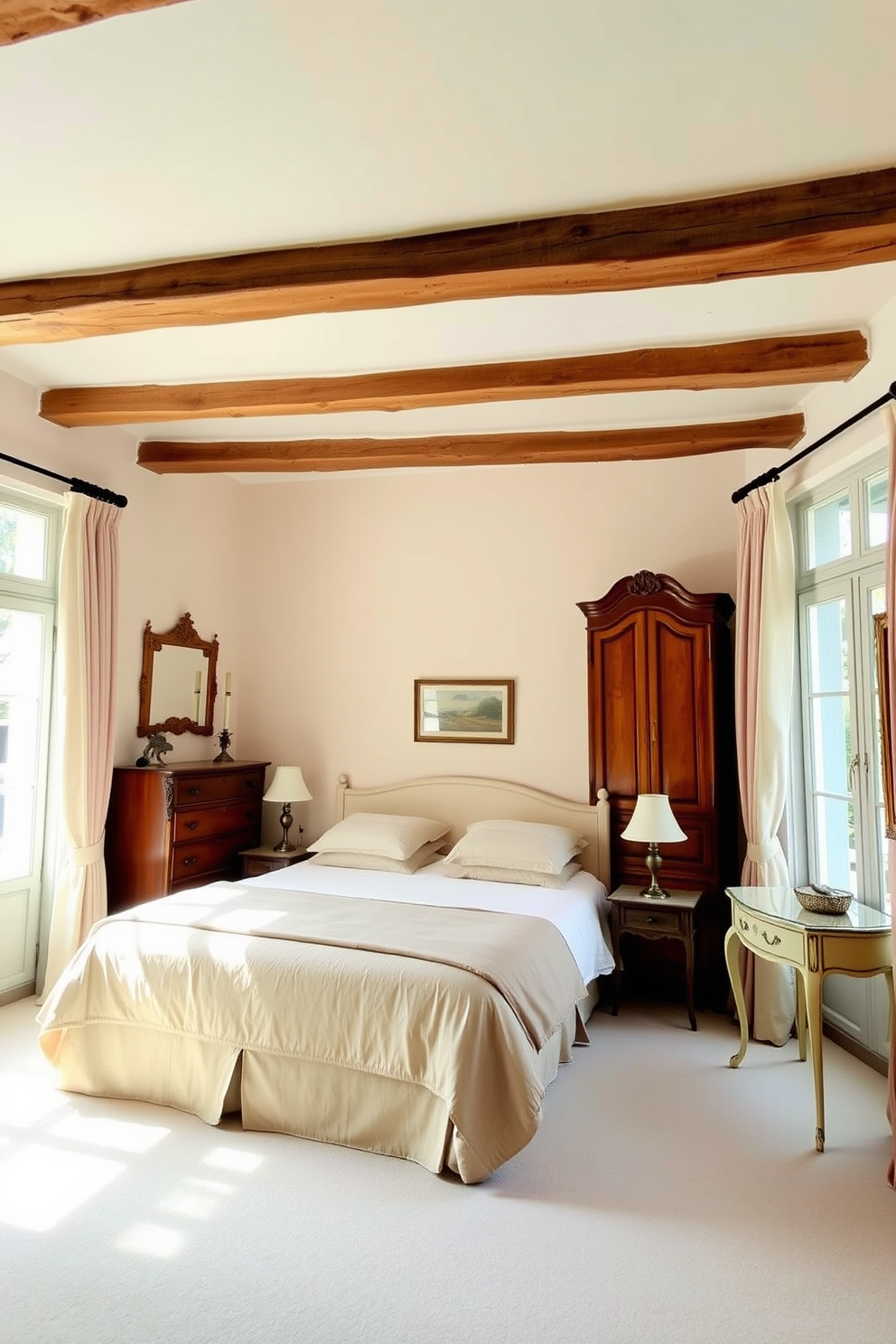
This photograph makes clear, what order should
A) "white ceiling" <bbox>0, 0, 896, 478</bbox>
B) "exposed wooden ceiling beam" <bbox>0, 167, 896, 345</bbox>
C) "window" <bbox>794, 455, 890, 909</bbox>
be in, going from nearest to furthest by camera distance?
"white ceiling" <bbox>0, 0, 896, 478</bbox> < "exposed wooden ceiling beam" <bbox>0, 167, 896, 345</bbox> < "window" <bbox>794, 455, 890, 909</bbox>

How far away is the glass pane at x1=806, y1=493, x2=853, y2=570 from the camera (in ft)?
11.8

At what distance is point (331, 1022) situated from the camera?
8.64ft

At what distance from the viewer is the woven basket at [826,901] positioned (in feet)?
9.57

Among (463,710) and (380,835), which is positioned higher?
(463,710)

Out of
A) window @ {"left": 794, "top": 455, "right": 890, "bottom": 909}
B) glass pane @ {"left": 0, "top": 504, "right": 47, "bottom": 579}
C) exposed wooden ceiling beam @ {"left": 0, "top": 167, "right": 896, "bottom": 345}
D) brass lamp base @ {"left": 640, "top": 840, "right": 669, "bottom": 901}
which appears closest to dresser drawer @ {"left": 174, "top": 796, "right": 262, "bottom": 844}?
glass pane @ {"left": 0, "top": 504, "right": 47, "bottom": 579}

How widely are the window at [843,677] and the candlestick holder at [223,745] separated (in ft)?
11.0

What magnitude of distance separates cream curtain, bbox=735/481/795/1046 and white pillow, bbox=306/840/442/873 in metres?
1.70

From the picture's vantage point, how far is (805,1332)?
185 centimetres

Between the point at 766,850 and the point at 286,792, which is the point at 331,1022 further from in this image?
the point at 286,792

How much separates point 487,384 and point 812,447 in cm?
146

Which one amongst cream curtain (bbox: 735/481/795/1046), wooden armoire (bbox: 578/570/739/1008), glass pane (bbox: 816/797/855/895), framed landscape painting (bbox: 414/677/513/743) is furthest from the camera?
framed landscape painting (bbox: 414/677/513/743)

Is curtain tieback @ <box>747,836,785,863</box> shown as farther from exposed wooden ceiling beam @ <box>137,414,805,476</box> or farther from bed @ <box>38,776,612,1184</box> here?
exposed wooden ceiling beam @ <box>137,414,805,476</box>

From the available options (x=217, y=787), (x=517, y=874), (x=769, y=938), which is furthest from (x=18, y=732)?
(x=769, y=938)

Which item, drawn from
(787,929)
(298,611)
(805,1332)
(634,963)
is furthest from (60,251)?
(634,963)
